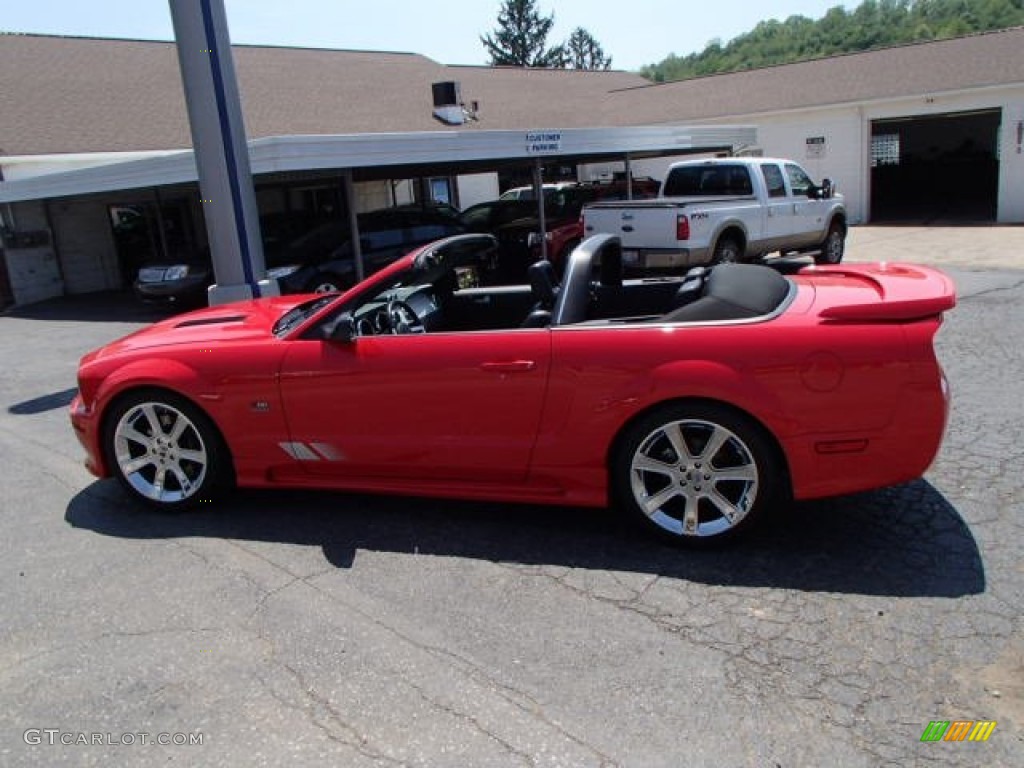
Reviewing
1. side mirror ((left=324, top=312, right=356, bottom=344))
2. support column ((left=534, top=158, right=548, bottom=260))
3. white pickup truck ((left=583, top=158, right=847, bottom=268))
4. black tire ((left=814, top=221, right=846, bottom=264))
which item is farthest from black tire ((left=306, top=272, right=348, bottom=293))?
side mirror ((left=324, top=312, right=356, bottom=344))

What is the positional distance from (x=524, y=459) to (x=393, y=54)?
27.4m

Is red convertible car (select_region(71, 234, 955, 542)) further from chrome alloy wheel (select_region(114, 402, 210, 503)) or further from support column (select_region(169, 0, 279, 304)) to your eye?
support column (select_region(169, 0, 279, 304))

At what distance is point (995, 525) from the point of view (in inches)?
154

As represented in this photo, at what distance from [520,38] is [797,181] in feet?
219

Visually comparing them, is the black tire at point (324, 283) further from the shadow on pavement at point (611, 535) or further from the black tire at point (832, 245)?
the black tire at point (832, 245)

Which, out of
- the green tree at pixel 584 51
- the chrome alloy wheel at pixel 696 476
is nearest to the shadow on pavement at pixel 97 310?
the chrome alloy wheel at pixel 696 476

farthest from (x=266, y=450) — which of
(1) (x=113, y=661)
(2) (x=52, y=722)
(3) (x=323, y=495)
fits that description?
(2) (x=52, y=722)

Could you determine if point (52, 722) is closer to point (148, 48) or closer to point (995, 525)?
point (995, 525)

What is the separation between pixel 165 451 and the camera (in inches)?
179

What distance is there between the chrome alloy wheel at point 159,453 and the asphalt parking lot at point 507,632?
0.18m

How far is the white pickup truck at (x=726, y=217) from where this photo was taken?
11625 millimetres

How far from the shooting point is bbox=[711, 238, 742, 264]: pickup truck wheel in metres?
12.2

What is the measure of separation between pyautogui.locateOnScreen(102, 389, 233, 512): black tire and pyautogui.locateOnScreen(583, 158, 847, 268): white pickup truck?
24.5 feet

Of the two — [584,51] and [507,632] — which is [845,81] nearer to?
[507,632]
